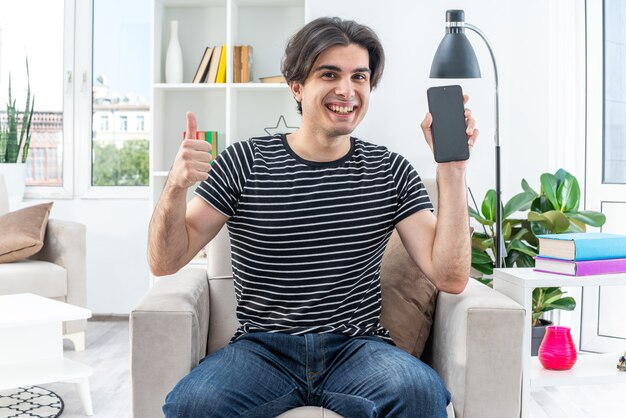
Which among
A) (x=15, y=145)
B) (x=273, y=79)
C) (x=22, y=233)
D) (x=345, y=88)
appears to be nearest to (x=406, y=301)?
(x=345, y=88)

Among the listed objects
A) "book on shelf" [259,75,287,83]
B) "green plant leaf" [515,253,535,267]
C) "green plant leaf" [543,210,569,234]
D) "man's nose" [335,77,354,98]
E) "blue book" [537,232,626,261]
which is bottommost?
"green plant leaf" [515,253,535,267]

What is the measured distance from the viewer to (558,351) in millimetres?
2164

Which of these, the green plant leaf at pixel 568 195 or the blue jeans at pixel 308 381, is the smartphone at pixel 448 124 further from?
the green plant leaf at pixel 568 195

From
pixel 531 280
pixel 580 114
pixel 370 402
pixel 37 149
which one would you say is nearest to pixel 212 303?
pixel 370 402

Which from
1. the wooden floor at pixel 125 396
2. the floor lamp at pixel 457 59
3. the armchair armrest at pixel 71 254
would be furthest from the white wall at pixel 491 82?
the armchair armrest at pixel 71 254

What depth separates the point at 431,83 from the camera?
3.49 m

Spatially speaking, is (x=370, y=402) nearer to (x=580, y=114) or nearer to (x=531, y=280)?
(x=531, y=280)

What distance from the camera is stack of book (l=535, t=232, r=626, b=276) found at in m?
2.05

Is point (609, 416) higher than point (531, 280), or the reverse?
point (531, 280)

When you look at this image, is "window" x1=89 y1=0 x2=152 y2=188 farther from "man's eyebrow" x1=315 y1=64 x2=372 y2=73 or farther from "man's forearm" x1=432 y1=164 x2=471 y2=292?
"man's forearm" x1=432 y1=164 x2=471 y2=292

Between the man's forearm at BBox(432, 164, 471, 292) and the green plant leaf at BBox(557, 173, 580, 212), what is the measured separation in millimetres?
1355

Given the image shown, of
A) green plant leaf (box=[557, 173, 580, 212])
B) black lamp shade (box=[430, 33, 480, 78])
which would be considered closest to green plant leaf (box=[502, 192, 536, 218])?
green plant leaf (box=[557, 173, 580, 212])

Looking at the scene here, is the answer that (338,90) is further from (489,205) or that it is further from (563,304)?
(563,304)

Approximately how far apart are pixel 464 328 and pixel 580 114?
214 centimetres
